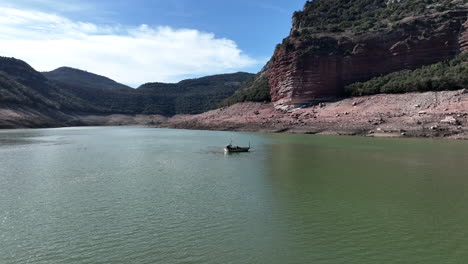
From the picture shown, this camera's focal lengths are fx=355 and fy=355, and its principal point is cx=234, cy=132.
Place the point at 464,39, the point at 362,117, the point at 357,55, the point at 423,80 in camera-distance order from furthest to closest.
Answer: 1. the point at 357,55
2. the point at 464,39
3. the point at 362,117
4. the point at 423,80

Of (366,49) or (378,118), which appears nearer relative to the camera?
(378,118)

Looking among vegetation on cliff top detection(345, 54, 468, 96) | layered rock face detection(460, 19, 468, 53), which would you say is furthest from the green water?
layered rock face detection(460, 19, 468, 53)

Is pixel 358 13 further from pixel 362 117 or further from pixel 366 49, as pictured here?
pixel 362 117

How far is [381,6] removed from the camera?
11119 cm

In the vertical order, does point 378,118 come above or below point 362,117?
below

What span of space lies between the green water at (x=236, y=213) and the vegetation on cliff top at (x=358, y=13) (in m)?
70.8

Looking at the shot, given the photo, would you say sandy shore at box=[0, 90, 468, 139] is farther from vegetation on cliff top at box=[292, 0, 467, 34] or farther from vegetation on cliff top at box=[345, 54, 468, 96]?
vegetation on cliff top at box=[292, 0, 467, 34]

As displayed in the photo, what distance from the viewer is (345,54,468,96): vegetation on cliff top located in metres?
64.2

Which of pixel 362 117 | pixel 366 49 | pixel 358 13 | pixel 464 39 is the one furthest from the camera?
pixel 358 13

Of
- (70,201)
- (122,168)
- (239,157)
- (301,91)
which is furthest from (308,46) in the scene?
(70,201)

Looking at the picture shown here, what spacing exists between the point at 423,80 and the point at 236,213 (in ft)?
209

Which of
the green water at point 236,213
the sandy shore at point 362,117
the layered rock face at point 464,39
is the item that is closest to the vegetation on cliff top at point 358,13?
the layered rock face at point 464,39

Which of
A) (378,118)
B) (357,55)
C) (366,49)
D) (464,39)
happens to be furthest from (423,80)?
(357,55)

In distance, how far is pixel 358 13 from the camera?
363 feet
